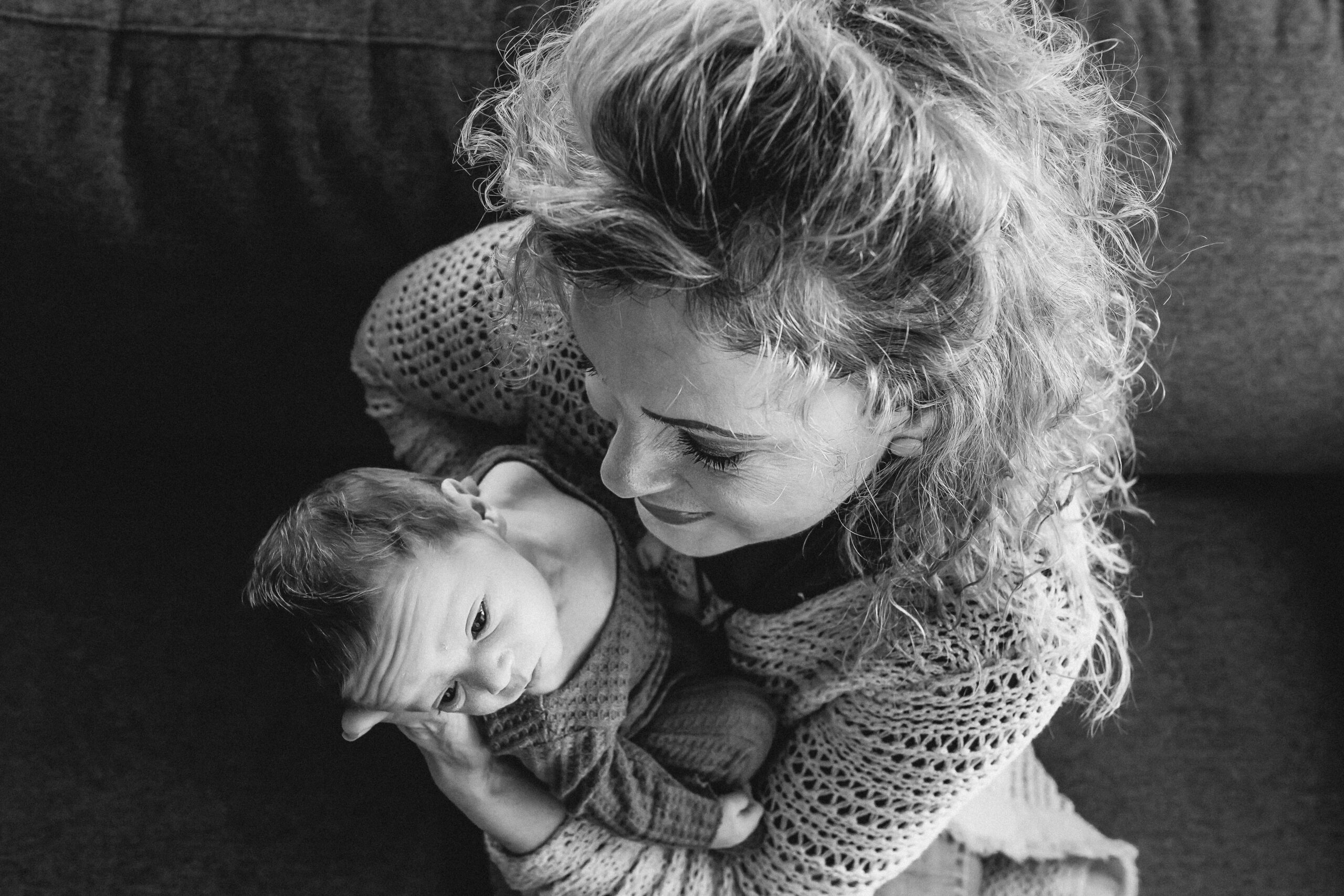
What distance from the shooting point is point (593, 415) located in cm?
119

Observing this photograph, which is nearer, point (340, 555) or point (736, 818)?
point (340, 555)

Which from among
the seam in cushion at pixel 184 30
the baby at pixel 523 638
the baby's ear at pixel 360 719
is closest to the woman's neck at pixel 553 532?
the baby at pixel 523 638

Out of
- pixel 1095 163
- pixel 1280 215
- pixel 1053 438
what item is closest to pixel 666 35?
pixel 1095 163

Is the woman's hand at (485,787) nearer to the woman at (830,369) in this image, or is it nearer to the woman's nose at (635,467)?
the woman at (830,369)

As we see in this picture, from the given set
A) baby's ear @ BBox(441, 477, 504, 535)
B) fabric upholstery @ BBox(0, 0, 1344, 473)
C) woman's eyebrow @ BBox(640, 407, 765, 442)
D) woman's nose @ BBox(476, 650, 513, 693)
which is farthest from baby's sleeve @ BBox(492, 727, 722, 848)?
fabric upholstery @ BBox(0, 0, 1344, 473)

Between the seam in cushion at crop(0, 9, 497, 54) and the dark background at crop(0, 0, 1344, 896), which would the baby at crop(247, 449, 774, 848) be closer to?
the dark background at crop(0, 0, 1344, 896)

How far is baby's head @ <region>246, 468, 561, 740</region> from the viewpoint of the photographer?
3.18 feet

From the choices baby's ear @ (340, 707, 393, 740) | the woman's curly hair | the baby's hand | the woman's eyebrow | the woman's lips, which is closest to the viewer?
the woman's curly hair

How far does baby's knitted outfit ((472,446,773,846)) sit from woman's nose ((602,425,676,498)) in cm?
31

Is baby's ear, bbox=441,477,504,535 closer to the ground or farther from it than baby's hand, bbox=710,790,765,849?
farther from it

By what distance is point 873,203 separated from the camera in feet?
2.09

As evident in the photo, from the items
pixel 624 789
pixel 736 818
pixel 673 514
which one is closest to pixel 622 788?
pixel 624 789

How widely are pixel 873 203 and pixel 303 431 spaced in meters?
1.10

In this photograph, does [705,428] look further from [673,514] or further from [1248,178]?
[1248,178]
